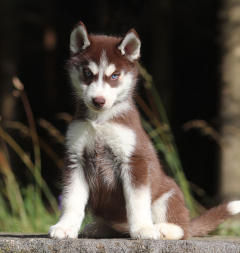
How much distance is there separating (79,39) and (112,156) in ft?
3.30

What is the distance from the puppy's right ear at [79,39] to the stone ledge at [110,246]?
5.13 ft

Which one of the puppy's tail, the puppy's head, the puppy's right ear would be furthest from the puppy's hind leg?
the puppy's right ear

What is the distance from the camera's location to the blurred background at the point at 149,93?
20.2ft

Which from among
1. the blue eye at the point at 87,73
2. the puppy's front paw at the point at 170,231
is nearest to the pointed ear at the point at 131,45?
the blue eye at the point at 87,73

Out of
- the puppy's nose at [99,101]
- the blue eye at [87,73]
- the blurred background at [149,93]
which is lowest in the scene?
the blurred background at [149,93]

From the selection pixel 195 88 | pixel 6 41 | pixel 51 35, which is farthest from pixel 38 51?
pixel 195 88

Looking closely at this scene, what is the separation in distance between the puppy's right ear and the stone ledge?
156 cm

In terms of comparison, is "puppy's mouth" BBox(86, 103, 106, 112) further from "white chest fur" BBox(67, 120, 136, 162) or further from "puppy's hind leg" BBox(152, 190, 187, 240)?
"puppy's hind leg" BBox(152, 190, 187, 240)

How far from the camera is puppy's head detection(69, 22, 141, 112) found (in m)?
3.83

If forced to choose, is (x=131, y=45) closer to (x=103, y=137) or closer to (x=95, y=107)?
(x=95, y=107)

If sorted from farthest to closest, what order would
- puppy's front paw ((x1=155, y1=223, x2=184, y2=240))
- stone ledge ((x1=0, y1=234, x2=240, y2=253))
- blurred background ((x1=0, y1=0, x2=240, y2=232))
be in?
blurred background ((x1=0, y1=0, x2=240, y2=232)), puppy's front paw ((x1=155, y1=223, x2=184, y2=240)), stone ledge ((x1=0, y1=234, x2=240, y2=253))

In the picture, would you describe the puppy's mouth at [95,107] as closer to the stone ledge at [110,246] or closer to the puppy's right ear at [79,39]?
the puppy's right ear at [79,39]

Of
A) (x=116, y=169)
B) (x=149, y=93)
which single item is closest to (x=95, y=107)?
(x=116, y=169)

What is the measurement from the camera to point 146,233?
3.63m
